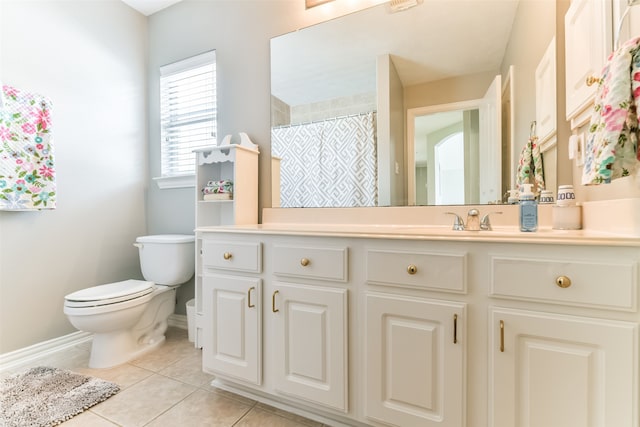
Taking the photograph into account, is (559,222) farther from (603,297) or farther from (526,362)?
(526,362)

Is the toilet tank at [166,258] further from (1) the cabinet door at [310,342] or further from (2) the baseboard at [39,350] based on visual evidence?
(1) the cabinet door at [310,342]

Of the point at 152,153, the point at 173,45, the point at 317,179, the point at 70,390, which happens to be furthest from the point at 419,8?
the point at 70,390

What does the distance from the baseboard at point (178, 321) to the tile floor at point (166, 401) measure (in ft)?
1.53

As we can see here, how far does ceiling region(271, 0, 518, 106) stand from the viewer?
4.72ft

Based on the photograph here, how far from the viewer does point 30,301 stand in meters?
1.92

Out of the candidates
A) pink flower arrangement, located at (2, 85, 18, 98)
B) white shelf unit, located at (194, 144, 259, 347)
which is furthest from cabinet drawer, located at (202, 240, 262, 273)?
pink flower arrangement, located at (2, 85, 18, 98)

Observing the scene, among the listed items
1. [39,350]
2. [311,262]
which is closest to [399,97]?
[311,262]

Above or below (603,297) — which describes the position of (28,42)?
above

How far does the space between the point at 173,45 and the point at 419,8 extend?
203 cm

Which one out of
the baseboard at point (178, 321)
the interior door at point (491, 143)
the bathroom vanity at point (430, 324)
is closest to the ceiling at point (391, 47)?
the interior door at point (491, 143)

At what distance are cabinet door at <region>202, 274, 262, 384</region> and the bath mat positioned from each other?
1.99ft

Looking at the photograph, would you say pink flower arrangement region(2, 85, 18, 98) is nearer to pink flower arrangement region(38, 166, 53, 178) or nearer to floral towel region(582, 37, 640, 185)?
pink flower arrangement region(38, 166, 53, 178)

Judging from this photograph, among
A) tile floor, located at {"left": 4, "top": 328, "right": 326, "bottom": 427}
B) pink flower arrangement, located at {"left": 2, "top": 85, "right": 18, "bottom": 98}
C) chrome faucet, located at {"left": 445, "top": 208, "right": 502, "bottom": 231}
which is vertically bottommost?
tile floor, located at {"left": 4, "top": 328, "right": 326, "bottom": 427}

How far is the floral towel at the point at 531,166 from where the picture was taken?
1.34 metres
